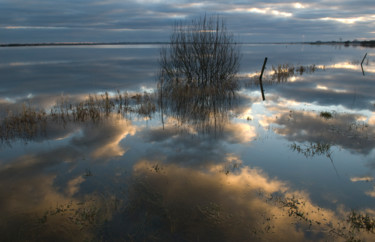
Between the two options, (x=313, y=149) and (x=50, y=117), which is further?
(x=50, y=117)

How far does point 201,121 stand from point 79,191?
9.74 m

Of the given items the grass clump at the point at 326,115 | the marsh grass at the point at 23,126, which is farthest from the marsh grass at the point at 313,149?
the marsh grass at the point at 23,126

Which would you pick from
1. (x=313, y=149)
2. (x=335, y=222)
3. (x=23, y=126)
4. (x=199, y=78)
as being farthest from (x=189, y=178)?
(x=199, y=78)

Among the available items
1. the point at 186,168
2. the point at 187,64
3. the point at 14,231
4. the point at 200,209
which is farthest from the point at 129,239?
the point at 187,64

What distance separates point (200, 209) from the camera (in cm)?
736

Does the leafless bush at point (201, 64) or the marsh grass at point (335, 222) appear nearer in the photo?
the marsh grass at point (335, 222)

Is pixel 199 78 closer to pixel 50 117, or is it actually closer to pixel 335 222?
pixel 50 117

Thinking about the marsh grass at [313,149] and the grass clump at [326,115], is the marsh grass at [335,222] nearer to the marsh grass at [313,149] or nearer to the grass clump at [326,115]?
the marsh grass at [313,149]

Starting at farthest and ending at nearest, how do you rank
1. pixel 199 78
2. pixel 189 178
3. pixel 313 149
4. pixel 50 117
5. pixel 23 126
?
pixel 199 78 → pixel 50 117 → pixel 23 126 → pixel 313 149 → pixel 189 178

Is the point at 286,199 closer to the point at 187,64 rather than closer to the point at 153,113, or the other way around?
the point at 153,113

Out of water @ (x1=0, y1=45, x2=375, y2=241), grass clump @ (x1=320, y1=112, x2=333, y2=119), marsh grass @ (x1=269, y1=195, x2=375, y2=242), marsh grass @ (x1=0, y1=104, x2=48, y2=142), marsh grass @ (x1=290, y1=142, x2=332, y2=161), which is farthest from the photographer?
grass clump @ (x1=320, y1=112, x2=333, y2=119)

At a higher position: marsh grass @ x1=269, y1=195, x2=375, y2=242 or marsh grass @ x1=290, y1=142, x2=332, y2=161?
marsh grass @ x1=290, y1=142, x2=332, y2=161

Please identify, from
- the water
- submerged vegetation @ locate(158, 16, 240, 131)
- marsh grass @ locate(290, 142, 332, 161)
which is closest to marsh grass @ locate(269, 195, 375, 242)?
the water

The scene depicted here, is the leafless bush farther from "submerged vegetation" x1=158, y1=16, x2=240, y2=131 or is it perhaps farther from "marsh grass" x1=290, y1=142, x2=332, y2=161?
"marsh grass" x1=290, y1=142, x2=332, y2=161
